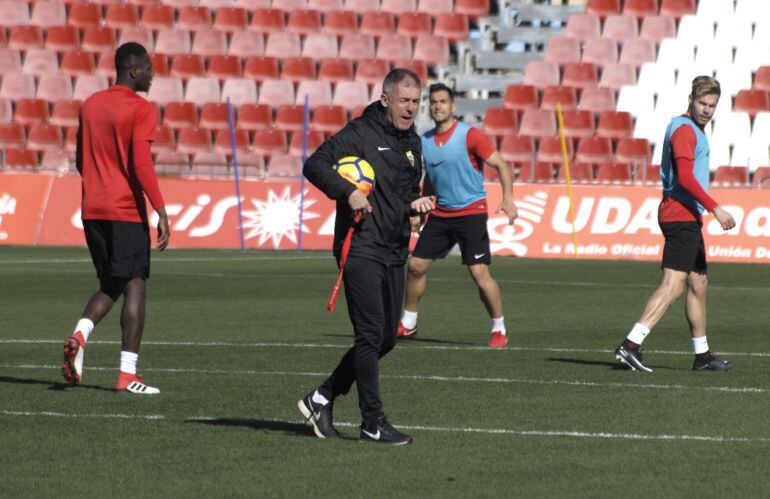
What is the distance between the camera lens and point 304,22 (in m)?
36.0

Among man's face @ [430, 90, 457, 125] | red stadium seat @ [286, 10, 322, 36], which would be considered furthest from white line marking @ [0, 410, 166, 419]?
red stadium seat @ [286, 10, 322, 36]

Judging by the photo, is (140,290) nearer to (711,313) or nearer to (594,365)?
(594,365)

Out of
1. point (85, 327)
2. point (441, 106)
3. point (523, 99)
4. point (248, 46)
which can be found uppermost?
point (248, 46)

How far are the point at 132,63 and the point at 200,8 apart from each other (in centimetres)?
2733

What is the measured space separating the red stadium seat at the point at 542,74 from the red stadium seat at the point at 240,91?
5.87m

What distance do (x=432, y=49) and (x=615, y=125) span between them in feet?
17.4

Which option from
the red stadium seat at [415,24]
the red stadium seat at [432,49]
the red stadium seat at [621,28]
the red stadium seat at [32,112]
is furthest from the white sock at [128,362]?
the red stadium seat at [415,24]

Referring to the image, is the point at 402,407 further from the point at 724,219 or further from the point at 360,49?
the point at 360,49

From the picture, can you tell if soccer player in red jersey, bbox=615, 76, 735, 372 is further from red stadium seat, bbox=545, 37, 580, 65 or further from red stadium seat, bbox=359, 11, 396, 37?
red stadium seat, bbox=359, 11, 396, 37

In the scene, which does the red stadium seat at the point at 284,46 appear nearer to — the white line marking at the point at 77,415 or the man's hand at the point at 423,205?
the white line marking at the point at 77,415

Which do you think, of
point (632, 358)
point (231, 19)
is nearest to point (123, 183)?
point (632, 358)

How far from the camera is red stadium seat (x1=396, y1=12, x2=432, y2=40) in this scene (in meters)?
35.3

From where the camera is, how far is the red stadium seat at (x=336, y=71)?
113 feet

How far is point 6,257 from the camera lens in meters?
24.5
